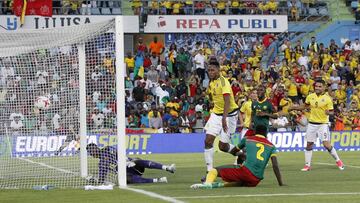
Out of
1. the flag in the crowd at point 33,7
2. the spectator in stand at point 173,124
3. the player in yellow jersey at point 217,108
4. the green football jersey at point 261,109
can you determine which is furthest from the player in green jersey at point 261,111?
the spectator in stand at point 173,124

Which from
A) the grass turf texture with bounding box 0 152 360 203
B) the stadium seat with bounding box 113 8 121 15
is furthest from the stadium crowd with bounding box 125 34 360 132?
the grass turf texture with bounding box 0 152 360 203

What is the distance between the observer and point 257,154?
14.9 m

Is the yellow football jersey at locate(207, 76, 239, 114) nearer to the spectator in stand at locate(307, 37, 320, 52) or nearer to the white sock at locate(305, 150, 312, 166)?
the white sock at locate(305, 150, 312, 166)

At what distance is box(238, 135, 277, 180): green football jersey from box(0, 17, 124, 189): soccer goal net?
120 inches

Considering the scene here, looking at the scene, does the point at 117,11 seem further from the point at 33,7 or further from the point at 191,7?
the point at 33,7

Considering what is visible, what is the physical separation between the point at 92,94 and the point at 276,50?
2670cm

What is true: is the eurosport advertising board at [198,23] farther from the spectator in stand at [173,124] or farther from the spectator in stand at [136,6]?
the spectator in stand at [173,124]

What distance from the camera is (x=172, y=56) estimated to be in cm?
4134

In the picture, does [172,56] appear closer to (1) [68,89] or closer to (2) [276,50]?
(2) [276,50]

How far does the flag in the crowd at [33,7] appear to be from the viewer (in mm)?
32125

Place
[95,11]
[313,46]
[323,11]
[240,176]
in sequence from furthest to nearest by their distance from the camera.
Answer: [323,11] → [313,46] → [95,11] → [240,176]

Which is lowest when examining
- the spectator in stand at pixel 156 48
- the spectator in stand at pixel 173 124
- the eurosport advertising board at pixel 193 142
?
the eurosport advertising board at pixel 193 142

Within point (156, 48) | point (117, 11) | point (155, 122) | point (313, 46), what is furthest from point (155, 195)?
point (313, 46)

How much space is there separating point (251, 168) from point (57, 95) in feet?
18.5
